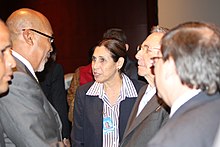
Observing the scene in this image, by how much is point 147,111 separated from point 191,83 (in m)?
0.86

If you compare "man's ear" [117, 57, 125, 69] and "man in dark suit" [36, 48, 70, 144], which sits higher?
"man's ear" [117, 57, 125, 69]

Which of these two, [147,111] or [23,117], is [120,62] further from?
[23,117]

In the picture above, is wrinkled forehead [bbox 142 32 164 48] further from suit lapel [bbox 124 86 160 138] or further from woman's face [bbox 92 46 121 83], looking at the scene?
woman's face [bbox 92 46 121 83]

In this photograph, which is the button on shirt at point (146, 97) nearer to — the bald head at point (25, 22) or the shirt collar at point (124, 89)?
the shirt collar at point (124, 89)

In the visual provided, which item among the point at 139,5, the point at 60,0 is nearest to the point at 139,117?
the point at 139,5

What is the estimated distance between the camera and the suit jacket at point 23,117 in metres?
1.91

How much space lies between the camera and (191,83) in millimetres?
1436

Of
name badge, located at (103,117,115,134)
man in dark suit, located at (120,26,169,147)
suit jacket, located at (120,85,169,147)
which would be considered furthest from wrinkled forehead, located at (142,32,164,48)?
name badge, located at (103,117,115,134)

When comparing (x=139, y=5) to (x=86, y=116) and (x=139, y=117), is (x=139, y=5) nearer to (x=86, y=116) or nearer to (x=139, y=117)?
(x=86, y=116)

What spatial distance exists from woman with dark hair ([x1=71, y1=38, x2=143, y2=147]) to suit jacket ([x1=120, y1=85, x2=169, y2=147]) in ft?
1.81

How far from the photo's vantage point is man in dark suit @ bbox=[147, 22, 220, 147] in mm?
1357

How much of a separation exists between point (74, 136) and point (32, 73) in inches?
40.8

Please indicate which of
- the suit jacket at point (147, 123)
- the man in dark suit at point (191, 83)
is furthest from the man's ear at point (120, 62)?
the man in dark suit at point (191, 83)

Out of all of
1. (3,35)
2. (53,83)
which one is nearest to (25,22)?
(3,35)
